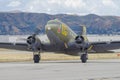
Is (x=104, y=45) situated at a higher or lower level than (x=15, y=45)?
lower

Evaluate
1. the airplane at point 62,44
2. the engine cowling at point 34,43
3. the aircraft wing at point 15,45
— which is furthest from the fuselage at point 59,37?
the aircraft wing at point 15,45

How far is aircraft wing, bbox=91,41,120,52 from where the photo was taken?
133 ft

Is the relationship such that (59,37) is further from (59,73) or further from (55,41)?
(59,73)

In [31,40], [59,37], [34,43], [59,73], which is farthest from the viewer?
[59,37]

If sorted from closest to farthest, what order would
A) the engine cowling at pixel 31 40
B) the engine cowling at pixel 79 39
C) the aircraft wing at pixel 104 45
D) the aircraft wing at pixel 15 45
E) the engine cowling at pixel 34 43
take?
the engine cowling at pixel 79 39 < the engine cowling at pixel 34 43 < the engine cowling at pixel 31 40 < the aircraft wing at pixel 104 45 < the aircraft wing at pixel 15 45

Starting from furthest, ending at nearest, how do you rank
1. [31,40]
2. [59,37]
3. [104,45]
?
1. [104,45]
2. [59,37]
3. [31,40]

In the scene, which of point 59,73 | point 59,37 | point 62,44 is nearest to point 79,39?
point 62,44

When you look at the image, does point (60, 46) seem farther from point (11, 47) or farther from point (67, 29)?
point (11, 47)

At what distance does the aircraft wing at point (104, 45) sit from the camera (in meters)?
40.5

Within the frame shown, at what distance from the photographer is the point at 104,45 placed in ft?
134

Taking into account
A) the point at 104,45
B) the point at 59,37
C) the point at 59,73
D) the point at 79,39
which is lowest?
the point at 59,73

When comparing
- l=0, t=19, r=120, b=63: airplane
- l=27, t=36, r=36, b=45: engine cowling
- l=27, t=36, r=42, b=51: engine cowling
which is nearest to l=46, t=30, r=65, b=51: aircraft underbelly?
l=0, t=19, r=120, b=63: airplane

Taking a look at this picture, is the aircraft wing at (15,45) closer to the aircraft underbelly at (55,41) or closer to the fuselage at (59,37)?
the aircraft underbelly at (55,41)

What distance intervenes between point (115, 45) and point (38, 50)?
819 cm
